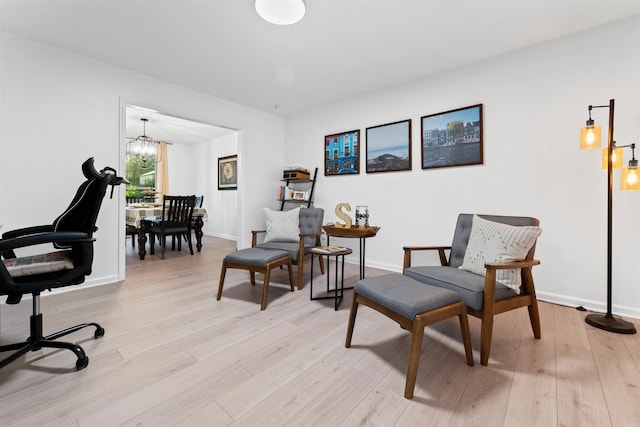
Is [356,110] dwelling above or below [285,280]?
above

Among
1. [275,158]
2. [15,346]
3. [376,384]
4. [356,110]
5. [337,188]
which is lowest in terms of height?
[376,384]

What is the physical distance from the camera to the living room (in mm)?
2252

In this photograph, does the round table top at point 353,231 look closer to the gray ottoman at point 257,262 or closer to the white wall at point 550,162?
the gray ottoman at point 257,262

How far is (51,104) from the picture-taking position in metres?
2.63

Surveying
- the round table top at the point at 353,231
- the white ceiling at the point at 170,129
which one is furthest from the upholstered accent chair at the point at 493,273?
the white ceiling at the point at 170,129

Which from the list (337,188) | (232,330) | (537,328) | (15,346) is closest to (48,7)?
(15,346)

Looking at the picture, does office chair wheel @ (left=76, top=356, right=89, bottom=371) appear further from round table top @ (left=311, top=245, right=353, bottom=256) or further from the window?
the window

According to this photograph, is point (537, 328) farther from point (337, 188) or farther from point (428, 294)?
point (337, 188)

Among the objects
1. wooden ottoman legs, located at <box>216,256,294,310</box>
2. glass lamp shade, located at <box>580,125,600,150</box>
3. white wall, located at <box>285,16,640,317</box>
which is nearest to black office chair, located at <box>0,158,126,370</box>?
wooden ottoman legs, located at <box>216,256,294,310</box>

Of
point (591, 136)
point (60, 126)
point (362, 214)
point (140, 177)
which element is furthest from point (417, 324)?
point (140, 177)

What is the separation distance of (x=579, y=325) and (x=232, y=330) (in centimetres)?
260

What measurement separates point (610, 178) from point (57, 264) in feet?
12.3

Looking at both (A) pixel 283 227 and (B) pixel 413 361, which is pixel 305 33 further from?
(B) pixel 413 361

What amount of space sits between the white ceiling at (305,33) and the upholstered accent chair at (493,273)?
5.55ft
